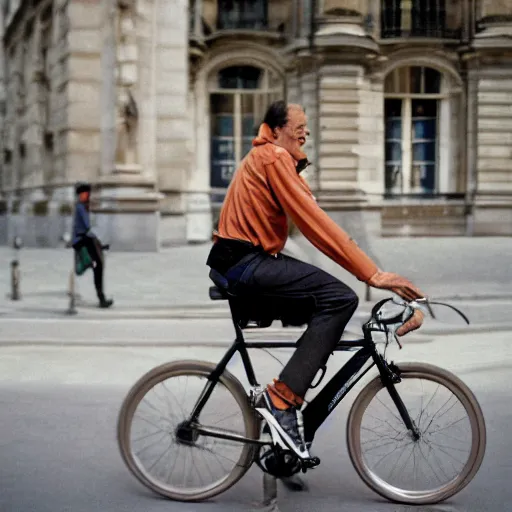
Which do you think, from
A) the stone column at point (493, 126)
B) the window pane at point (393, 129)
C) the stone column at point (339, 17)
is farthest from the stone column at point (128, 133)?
the stone column at point (493, 126)

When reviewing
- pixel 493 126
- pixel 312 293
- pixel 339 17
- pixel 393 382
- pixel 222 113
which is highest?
pixel 339 17

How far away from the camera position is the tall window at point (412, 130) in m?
27.5

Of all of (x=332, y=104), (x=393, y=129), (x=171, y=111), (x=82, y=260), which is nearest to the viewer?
(x=82, y=260)

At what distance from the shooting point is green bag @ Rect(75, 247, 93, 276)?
12133 mm

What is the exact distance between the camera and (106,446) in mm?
5270

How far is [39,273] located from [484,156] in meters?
15.0

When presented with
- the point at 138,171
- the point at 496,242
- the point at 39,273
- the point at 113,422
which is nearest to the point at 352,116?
the point at 496,242

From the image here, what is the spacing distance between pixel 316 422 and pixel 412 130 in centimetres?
2442

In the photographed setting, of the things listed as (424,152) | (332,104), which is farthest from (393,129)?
(332,104)

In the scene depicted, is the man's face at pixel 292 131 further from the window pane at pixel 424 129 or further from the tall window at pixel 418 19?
the window pane at pixel 424 129

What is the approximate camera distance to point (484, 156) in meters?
27.2

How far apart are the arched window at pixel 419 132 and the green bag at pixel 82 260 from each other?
53.0 feet

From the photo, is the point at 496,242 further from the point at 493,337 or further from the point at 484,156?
the point at 493,337

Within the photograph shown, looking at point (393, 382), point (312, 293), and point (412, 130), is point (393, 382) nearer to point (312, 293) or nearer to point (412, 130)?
point (312, 293)
